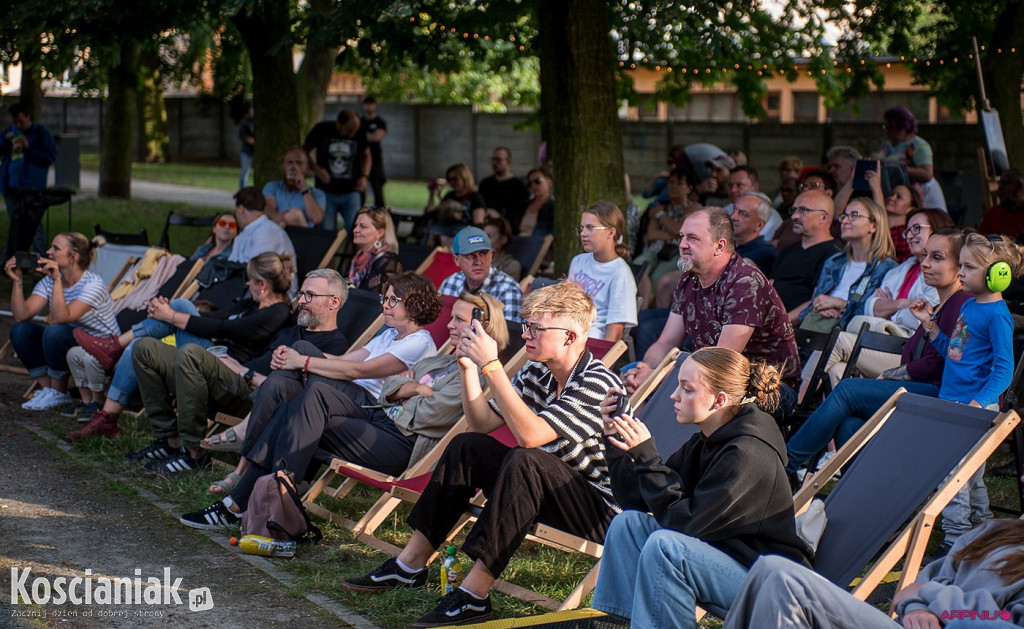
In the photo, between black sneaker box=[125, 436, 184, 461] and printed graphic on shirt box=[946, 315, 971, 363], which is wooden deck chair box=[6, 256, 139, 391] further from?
printed graphic on shirt box=[946, 315, 971, 363]

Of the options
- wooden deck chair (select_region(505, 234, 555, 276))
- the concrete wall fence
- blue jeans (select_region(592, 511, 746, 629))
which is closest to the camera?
blue jeans (select_region(592, 511, 746, 629))

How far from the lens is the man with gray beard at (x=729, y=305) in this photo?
5523 mm

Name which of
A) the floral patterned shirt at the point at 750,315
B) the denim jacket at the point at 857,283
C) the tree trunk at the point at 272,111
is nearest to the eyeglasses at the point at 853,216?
the denim jacket at the point at 857,283

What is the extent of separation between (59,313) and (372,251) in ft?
6.87

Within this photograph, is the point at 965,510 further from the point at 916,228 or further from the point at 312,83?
the point at 312,83

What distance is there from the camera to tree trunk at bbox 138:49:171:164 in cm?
2858

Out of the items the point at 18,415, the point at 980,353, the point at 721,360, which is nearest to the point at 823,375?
the point at 980,353

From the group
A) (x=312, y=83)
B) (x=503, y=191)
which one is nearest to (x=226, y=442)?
(x=503, y=191)

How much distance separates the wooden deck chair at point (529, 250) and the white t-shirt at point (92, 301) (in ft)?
10.3

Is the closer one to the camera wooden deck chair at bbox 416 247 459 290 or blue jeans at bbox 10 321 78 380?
blue jeans at bbox 10 321 78 380

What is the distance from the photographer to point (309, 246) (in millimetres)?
10391

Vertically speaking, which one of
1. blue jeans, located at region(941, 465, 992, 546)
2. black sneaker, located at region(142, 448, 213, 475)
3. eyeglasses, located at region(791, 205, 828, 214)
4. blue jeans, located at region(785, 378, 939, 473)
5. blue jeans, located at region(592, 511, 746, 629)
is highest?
eyeglasses, located at region(791, 205, 828, 214)

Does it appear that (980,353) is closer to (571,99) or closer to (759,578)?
(759,578)

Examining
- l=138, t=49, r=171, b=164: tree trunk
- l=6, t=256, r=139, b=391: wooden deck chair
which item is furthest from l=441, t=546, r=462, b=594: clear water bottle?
l=138, t=49, r=171, b=164: tree trunk
